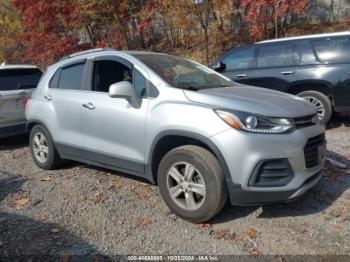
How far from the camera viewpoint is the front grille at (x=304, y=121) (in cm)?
380

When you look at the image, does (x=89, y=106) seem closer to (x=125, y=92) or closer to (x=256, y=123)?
(x=125, y=92)

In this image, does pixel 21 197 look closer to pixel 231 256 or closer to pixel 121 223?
pixel 121 223

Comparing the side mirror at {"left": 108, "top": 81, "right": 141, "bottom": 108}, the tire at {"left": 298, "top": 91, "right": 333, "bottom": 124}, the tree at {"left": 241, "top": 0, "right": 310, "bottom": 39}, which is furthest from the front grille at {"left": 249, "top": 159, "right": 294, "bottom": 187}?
the tree at {"left": 241, "top": 0, "right": 310, "bottom": 39}

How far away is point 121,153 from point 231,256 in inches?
71.6

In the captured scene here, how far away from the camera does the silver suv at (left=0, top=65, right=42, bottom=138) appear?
722 centimetres

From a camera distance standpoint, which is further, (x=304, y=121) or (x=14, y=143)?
(x=14, y=143)

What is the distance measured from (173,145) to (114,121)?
81 cm

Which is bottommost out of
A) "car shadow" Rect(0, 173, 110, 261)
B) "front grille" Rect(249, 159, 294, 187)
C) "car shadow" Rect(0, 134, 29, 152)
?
"car shadow" Rect(0, 134, 29, 152)

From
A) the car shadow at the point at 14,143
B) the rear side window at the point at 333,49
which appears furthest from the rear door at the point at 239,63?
the car shadow at the point at 14,143

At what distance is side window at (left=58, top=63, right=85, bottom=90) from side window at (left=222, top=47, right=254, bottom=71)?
13.7 ft

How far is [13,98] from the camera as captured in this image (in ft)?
24.0

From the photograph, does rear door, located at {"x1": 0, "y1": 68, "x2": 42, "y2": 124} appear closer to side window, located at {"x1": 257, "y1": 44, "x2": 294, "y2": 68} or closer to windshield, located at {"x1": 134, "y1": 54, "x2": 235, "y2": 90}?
windshield, located at {"x1": 134, "y1": 54, "x2": 235, "y2": 90}

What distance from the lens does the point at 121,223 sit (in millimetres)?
4098

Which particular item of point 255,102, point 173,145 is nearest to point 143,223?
point 173,145
